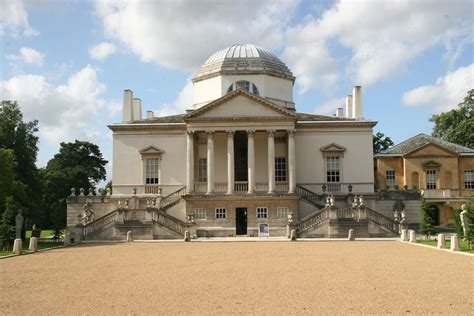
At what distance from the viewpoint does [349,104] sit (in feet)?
172

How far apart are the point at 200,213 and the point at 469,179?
92.0 ft

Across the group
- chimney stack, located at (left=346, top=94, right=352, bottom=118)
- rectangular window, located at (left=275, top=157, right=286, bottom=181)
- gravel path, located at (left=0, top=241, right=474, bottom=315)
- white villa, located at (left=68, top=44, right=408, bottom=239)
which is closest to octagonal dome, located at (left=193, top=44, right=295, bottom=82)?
white villa, located at (left=68, top=44, right=408, bottom=239)

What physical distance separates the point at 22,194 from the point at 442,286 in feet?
98.9

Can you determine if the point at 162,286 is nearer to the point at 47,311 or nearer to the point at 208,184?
the point at 47,311

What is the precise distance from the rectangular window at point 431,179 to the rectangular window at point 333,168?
1175 centimetres

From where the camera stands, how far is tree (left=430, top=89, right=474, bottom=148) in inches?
2539

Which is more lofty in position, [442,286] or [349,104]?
[349,104]

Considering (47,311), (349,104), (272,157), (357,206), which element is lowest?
(47,311)

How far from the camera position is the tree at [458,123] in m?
64.5

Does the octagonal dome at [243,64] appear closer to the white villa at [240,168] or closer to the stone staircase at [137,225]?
the white villa at [240,168]

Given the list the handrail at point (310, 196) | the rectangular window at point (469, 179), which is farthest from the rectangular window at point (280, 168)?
the rectangular window at point (469, 179)

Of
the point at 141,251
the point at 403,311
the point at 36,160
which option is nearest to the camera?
the point at 403,311

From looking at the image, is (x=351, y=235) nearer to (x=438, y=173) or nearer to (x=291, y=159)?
(x=291, y=159)

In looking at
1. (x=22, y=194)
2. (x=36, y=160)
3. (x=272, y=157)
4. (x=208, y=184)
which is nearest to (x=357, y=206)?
(x=272, y=157)
